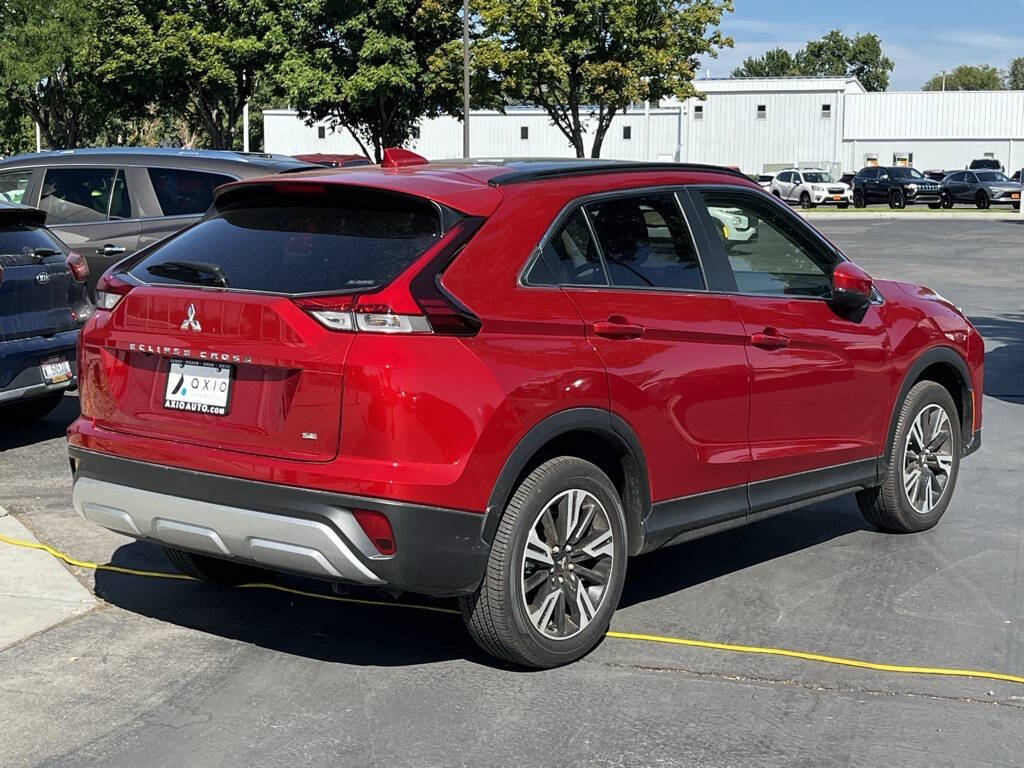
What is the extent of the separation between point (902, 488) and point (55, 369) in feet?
17.2

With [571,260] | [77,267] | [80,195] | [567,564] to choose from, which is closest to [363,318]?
[571,260]

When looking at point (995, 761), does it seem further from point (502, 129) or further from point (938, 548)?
point (502, 129)

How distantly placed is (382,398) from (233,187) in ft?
4.22

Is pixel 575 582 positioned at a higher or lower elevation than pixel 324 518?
lower

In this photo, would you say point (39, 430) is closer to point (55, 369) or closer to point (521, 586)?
point (55, 369)

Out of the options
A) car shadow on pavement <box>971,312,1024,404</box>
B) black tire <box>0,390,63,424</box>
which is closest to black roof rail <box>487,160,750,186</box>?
black tire <box>0,390,63,424</box>

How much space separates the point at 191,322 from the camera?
4.71 m

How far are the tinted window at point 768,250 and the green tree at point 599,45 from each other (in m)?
35.4

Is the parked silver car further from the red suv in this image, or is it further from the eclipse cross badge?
the eclipse cross badge

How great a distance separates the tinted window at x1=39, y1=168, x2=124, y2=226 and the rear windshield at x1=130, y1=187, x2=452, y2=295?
7006 millimetres

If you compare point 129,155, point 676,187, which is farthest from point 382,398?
Answer: point 129,155

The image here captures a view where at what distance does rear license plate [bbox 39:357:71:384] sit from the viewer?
8680mm

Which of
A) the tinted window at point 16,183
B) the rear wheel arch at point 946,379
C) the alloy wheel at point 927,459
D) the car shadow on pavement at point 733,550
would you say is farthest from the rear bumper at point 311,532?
the tinted window at point 16,183

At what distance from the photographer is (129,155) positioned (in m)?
11.8
